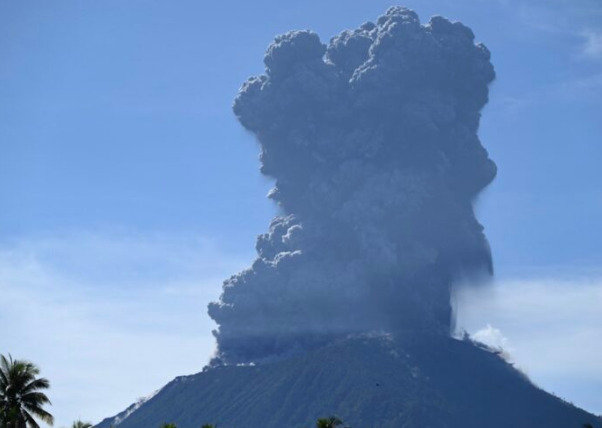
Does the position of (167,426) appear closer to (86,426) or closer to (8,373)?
(86,426)

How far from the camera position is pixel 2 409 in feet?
256

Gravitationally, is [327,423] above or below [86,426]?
above

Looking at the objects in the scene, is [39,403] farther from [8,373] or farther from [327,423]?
[327,423]

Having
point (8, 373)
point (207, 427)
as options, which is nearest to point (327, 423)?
point (207, 427)

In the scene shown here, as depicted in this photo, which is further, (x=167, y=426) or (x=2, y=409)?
(x=167, y=426)

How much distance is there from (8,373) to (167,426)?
1244cm

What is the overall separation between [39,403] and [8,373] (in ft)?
8.41

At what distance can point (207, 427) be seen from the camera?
290 ft

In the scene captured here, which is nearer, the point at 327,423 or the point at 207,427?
the point at 207,427

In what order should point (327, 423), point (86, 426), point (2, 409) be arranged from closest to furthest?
point (2, 409) → point (86, 426) → point (327, 423)

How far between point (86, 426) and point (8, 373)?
23.0 ft

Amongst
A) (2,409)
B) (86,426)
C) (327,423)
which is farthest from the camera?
(327,423)

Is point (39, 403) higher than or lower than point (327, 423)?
lower

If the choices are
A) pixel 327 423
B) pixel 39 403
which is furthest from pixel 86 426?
pixel 327 423
